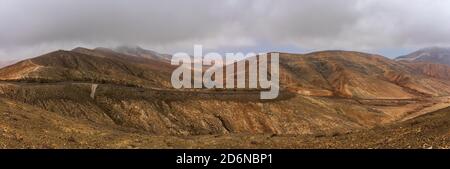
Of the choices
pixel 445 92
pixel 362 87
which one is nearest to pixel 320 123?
pixel 362 87

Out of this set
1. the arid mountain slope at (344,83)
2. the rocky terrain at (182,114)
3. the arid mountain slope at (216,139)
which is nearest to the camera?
the arid mountain slope at (216,139)

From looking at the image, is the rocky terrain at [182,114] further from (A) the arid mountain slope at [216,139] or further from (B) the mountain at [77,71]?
(B) the mountain at [77,71]

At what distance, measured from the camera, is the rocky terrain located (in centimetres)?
2756

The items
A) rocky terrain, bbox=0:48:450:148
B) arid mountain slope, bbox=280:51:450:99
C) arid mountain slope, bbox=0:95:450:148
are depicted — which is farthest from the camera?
arid mountain slope, bbox=280:51:450:99

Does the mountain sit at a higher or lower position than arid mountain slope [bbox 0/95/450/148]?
higher

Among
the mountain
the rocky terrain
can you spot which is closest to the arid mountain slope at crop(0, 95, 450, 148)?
the rocky terrain

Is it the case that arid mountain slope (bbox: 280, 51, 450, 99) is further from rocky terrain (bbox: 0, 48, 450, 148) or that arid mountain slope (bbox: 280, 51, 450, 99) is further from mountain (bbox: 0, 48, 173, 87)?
mountain (bbox: 0, 48, 173, 87)

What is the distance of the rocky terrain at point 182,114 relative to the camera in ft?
90.4

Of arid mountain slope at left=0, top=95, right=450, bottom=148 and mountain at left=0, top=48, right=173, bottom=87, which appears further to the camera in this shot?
mountain at left=0, top=48, right=173, bottom=87

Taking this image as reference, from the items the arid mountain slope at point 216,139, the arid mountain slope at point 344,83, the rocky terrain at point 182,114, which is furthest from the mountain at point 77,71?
the arid mountain slope at point 344,83

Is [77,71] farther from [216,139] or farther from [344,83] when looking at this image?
[344,83]

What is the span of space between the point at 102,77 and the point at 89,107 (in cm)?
2768
